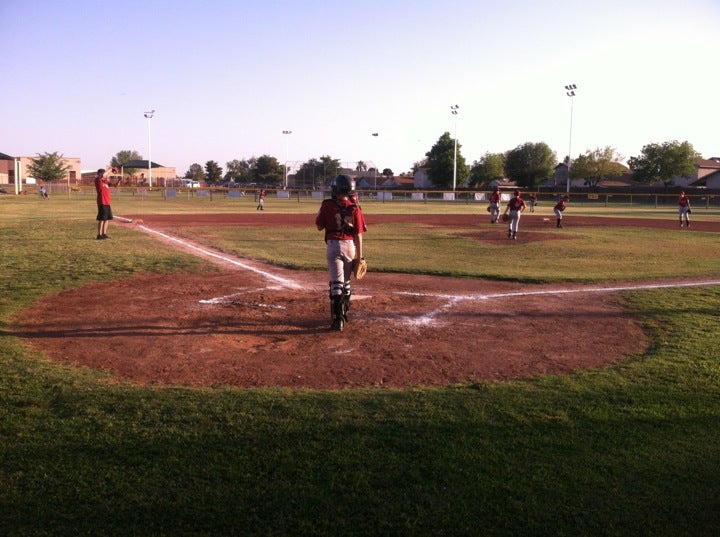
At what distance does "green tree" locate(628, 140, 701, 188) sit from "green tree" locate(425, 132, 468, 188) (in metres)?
25.4

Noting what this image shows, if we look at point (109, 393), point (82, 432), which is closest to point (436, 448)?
point (82, 432)

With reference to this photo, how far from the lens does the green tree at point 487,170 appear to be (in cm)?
10244

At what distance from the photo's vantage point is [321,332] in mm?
7277

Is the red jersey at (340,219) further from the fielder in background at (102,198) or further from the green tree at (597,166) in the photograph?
the green tree at (597,166)

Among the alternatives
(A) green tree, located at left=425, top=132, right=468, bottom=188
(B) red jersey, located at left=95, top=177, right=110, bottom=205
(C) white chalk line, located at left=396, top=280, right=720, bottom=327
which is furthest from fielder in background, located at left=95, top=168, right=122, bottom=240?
(A) green tree, located at left=425, top=132, right=468, bottom=188

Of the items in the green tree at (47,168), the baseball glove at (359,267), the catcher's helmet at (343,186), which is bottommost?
the baseball glove at (359,267)

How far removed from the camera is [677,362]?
6027 millimetres

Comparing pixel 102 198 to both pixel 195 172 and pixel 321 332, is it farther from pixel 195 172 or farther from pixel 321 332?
pixel 195 172

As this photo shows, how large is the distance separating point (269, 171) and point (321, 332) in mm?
108268

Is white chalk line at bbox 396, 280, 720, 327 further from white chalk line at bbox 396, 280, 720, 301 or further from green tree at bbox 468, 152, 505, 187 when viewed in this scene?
green tree at bbox 468, 152, 505, 187

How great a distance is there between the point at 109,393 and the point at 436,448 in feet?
8.93

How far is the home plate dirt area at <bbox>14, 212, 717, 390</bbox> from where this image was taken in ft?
18.9

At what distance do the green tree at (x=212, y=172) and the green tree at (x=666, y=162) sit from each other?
273 ft

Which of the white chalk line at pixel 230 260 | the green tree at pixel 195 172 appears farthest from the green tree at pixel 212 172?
the white chalk line at pixel 230 260
